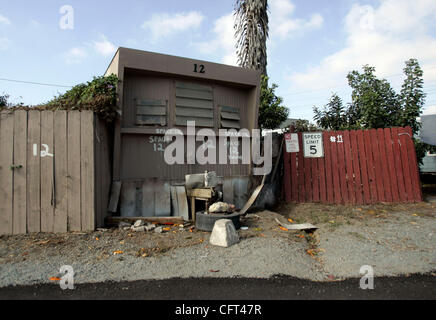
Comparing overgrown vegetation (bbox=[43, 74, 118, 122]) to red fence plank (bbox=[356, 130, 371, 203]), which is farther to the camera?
red fence plank (bbox=[356, 130, 371, 203])

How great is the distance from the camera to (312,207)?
6887mm

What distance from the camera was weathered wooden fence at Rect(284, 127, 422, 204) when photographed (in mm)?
7098

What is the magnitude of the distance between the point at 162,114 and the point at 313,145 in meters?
4.10

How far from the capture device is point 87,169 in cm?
530

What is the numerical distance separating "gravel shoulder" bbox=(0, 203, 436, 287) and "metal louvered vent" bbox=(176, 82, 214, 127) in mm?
2899

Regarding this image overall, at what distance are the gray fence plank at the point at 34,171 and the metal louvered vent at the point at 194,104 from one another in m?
3.04

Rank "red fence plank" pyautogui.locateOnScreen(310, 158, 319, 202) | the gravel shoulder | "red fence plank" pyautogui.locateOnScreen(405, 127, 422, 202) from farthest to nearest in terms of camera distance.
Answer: "red fence plank" pyautogui.locateOnScreen(310, 158, 319, 202) < "red fence plank" pyautogui.locateOnScreen(405, 127, 422, 202) < the gravel shoulder

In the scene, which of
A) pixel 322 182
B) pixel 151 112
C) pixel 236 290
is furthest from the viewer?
pixel 322 182

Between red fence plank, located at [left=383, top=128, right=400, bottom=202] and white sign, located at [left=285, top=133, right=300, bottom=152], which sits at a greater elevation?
white sign, located at [left=285, top=133, right=300, bottom=152]

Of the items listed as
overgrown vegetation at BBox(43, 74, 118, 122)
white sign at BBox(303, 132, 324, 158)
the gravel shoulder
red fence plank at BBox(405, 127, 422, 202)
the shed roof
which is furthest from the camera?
white sign at BBox(303, 132, 324, 158)

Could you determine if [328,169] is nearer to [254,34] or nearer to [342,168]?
[342,168]

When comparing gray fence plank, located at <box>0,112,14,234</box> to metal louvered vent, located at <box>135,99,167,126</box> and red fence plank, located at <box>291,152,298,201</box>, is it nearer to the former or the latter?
metal louvered vent, located at <box>135,99,167,126</box>

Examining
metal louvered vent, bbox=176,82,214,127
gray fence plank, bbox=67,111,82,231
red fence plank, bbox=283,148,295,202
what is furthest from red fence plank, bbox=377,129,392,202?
gray fence plank, bbox=67,111,82,231

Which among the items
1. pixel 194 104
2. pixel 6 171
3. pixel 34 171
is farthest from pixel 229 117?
pixel 6 171
